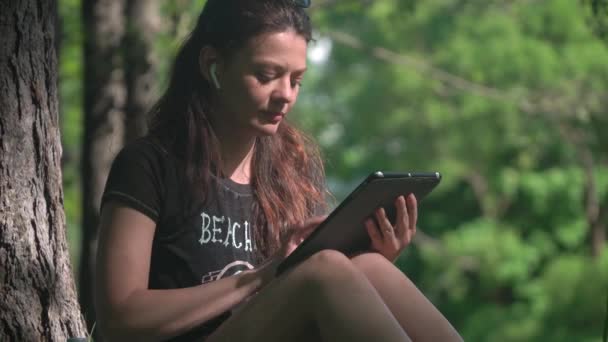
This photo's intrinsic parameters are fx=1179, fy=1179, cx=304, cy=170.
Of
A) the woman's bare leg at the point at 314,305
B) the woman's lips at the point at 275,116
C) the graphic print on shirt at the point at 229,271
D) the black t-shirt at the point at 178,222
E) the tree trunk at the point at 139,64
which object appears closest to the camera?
the woman's bare leg at the point at 314,305

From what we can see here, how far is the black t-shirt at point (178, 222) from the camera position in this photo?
110 inches

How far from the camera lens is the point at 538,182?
23.2m

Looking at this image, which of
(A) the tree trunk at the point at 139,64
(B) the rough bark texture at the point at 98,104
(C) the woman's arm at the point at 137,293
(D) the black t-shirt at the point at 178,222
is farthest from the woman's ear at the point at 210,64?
(B) the rough bark texture at the point at 98,104

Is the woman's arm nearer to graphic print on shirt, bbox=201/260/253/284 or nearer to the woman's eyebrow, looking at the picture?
graphic print on shirt, bbox=201/260/253/284

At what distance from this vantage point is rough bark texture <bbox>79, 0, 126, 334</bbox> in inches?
260

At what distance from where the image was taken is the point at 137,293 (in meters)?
2.71

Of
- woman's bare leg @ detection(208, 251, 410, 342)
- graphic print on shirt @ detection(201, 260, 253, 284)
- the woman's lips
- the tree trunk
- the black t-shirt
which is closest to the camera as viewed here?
woman's bare leg @ detection(208, 251, 410, 342)

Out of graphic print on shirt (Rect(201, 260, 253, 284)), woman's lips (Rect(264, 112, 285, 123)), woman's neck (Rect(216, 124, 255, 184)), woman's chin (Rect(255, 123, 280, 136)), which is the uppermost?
woman's lips (Rect(264, 112, 285, 123))

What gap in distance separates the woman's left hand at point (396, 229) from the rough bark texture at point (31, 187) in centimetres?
84

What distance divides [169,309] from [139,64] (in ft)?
13.3

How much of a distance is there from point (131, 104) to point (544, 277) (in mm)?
17540

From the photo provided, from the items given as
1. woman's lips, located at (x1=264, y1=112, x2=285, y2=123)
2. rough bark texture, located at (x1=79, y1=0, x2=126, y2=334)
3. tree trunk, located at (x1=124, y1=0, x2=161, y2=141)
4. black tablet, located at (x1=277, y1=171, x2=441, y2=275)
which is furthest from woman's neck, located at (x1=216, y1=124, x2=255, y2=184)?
rough bark texture, located at (x1=79, y1=0, x2=126, y2=334)

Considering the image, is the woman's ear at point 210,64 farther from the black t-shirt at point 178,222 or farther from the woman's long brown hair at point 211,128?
the black t-shirt at point 178,222

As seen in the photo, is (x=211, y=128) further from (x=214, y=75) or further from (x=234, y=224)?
(x=234, y=224)
